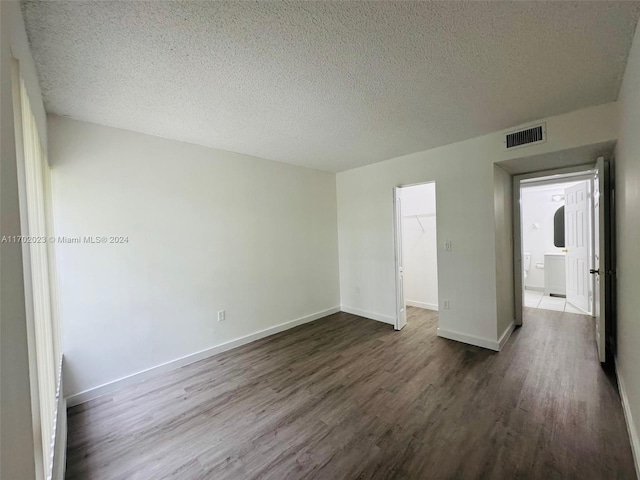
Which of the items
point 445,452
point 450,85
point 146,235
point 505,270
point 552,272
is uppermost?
point 450,85

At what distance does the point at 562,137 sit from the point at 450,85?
1450mm

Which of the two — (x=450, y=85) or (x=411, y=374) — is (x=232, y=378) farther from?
(x=450, y=85)

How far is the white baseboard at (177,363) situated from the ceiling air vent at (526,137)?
3.39 meters

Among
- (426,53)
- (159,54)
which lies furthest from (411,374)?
(159,54)

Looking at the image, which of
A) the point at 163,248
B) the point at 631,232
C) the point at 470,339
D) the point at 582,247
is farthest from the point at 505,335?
the point at 163,248

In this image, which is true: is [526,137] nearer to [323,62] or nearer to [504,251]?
[504,251]

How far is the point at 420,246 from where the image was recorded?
16.2 ft

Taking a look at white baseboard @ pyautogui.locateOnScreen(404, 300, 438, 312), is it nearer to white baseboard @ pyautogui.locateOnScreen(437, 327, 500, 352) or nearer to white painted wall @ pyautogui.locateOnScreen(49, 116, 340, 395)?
white baseboard @ pyautogui.locateOnScreen(437, 327, 500, 352)

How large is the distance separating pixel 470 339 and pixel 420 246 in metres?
2.05

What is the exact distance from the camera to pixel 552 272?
5586 millimetres

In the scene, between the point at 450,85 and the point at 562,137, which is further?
the point at 562,137

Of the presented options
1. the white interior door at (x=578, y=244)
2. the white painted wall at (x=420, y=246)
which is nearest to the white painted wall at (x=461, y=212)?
the white painted wall at (x=420, y=246)

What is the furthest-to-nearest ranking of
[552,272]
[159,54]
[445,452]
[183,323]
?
[552,272] < [183,323] < [445,452] < [159,54]

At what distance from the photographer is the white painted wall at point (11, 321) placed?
728mm
